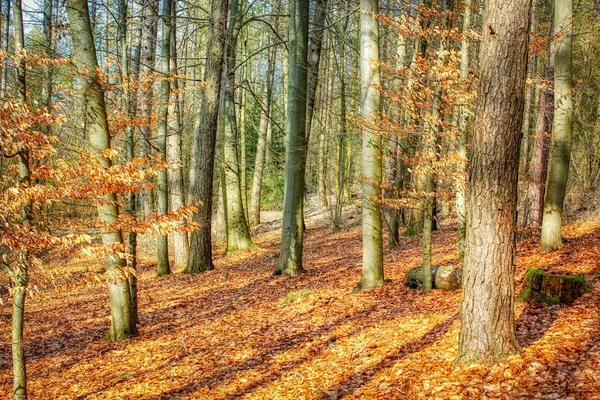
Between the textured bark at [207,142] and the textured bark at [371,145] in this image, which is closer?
the textured bark at [371,145]

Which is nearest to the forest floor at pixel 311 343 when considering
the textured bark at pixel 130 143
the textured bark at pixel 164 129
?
the textured bark at pixel 130 143

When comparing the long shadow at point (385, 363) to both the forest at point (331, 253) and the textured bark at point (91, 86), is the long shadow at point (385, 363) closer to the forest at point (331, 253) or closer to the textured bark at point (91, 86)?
the forest at point (331, 253)

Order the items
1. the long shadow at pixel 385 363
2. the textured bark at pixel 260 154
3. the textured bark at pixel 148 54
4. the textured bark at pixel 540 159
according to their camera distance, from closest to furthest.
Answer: the long shadow at pixel 385 363
the textured bark at pixel 148 54
the textured bark at pixel 540 159
the textured bark at pixel 260 154

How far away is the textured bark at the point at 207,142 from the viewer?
41.7 feet

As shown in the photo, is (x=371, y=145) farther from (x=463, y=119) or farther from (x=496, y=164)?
(x=496, y=164)

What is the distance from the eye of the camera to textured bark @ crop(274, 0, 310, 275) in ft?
36.3

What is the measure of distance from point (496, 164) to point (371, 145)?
13.5 feet

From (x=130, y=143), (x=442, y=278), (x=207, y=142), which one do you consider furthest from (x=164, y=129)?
(x=442, y=278)

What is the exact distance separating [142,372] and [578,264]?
A: 24.3ft

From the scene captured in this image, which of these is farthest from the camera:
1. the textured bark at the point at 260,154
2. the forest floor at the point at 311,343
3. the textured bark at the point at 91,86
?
the textured bark at the point at 260,154

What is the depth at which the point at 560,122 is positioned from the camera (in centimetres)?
966

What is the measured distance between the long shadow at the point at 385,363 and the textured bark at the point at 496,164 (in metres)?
1.43

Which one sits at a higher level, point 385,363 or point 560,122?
point 560,122

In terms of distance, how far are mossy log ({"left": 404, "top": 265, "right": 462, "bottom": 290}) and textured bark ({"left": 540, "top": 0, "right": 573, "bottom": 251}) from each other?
2.82 metres
